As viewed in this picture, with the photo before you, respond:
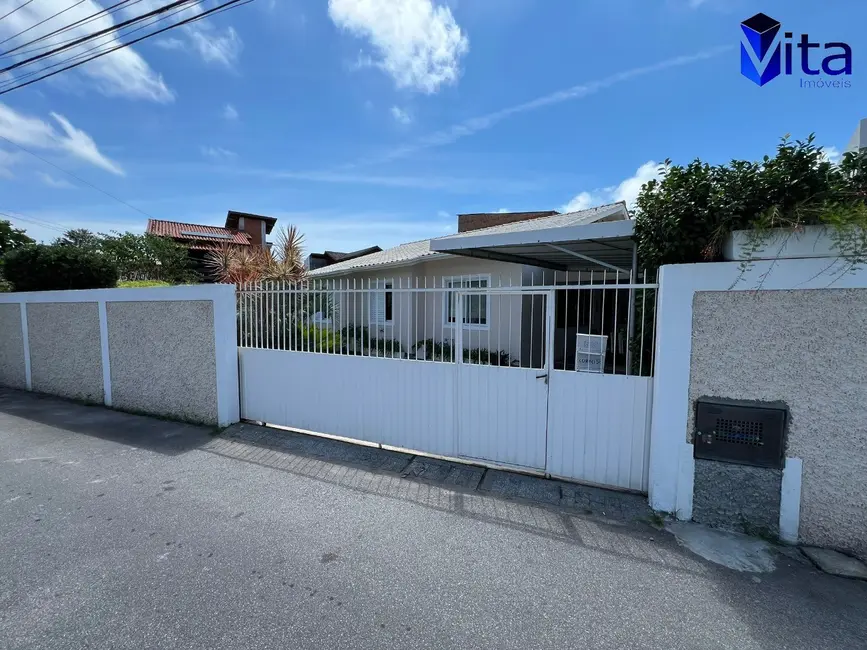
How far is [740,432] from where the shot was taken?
3.41 meters

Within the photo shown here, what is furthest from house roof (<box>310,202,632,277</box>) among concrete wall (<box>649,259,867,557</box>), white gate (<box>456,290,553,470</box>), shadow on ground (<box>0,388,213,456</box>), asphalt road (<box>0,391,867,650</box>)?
shadow on ground (<box>0,388,213,456</box>)

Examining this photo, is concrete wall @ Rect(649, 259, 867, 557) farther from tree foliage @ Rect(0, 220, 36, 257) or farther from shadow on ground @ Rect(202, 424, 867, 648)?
tree foliage @ Rect(0, 220, 36, 257)

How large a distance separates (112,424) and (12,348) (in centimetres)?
509

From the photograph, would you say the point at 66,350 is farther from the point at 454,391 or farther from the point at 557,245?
the point at 557,245

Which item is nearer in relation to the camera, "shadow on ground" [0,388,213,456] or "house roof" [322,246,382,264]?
"shadow on ground" [0,388,213,456]

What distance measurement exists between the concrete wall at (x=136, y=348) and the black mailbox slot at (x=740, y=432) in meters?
5.89

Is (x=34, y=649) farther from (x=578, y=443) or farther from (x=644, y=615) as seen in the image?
(x=578, y=443)

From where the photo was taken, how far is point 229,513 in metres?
3.73

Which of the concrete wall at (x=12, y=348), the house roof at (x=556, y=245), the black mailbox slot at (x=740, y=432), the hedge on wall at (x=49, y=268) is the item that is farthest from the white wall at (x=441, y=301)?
the concrete wall at (x=12, y=348)

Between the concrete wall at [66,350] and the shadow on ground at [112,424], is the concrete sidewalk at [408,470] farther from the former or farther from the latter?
the concrete wall at [66,350]

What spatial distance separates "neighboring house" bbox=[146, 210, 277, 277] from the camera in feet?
74.5

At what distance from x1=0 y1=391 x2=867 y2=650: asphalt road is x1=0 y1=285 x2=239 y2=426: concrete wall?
199 cm

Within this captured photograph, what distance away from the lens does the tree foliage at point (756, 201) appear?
3.03 meters

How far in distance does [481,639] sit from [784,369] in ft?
9.91
